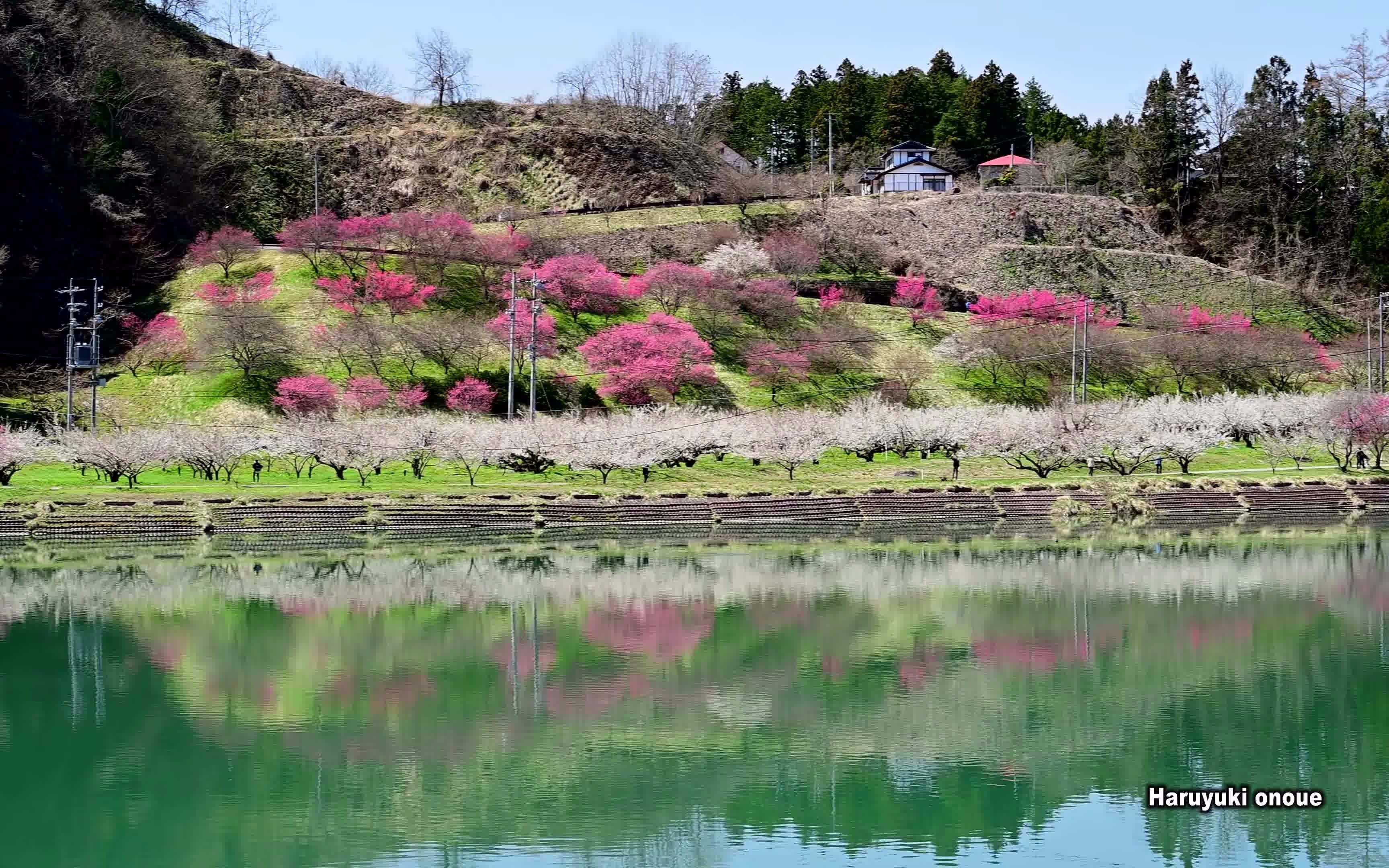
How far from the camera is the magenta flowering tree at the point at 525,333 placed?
68.1 metres

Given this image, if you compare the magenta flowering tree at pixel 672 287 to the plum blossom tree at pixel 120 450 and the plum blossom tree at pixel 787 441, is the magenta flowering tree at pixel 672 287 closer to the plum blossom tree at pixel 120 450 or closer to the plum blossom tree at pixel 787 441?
the plum blossom tree at pixel 787 441

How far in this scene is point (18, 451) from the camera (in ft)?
157

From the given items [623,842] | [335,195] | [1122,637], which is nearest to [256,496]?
[1122,637]

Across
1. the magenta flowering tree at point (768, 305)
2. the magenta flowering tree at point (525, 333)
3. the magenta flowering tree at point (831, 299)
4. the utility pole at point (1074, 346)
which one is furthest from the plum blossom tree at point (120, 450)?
the magenta flowering tree at point (831, 299)

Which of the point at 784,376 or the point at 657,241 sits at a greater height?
the point at 657,241

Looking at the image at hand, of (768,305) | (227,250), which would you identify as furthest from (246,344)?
(768,305)

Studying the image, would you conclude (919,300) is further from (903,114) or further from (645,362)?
(903,114)

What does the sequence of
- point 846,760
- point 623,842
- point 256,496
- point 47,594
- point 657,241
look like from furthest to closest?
point 657,241
point 256,496
point 47,594
point 846,760
point 623,842

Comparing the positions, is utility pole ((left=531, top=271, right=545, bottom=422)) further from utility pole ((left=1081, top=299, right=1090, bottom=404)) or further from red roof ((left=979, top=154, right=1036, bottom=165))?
red roof ((left=979, top=154, right=1036, bottom=165))

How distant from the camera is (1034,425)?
56750mm

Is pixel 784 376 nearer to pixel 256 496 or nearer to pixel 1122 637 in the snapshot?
pixel 256 496

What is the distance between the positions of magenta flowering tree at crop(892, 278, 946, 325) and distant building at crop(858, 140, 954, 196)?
21916 millimetres

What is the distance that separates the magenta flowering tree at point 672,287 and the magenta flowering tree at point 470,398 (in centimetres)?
1683

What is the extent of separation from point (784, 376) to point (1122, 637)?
45.2 meters
